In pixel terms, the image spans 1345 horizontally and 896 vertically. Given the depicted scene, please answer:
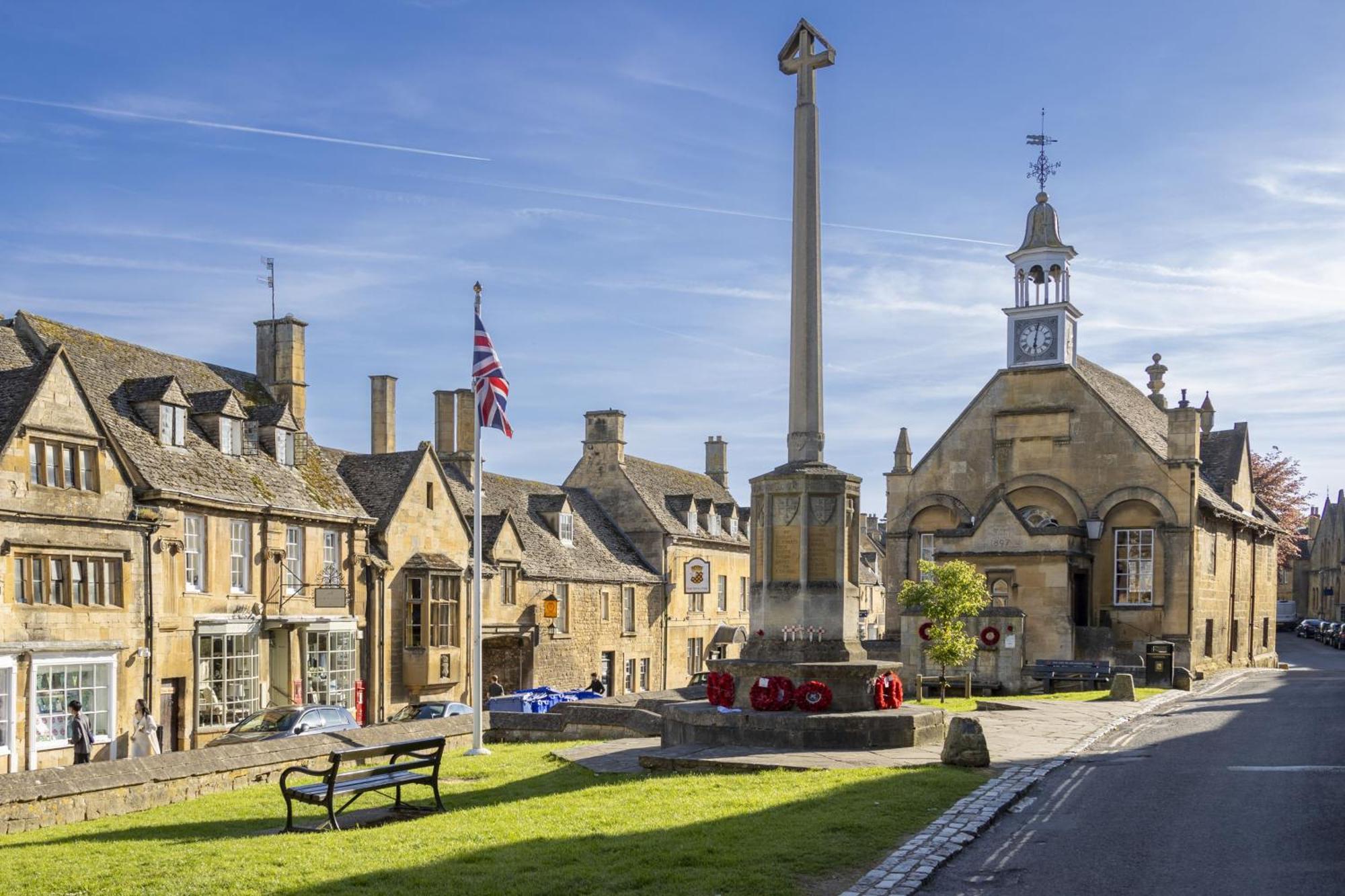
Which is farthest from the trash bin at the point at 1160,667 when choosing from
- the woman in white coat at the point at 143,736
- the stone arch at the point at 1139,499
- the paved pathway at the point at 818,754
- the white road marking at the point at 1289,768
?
the woman in white coat at the point at 143,736

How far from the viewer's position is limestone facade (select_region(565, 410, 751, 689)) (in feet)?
188

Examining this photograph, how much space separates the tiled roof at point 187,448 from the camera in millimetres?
31516

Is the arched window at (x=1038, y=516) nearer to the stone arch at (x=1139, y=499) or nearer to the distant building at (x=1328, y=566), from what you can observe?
the stone arch at (x=1139, y=499)

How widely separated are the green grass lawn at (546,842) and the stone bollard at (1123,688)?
16.8 m

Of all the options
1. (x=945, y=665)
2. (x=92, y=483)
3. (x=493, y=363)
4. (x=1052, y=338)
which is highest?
(x=1052, y=338)

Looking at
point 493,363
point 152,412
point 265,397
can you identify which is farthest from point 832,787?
point 265,397

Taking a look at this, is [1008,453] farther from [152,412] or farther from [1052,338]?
[152,412]

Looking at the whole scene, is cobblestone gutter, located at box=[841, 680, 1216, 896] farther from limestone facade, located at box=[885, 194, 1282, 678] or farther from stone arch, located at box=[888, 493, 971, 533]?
stone arch, located at box=[888, 493, 971, 533]

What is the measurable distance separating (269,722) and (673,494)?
37.5m

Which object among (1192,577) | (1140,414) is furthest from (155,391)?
(1140,414)

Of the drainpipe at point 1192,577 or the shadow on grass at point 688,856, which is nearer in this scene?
the shadow on grass at point 688,856

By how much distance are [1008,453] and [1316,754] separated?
96.1 feet

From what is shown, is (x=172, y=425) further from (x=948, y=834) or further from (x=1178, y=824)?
(x=1178, y=824)

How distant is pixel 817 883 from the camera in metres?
10.3
